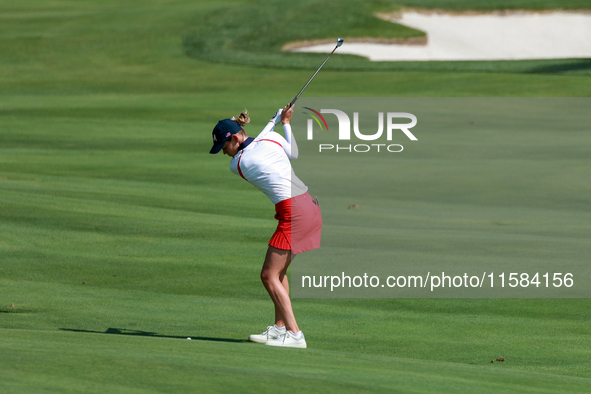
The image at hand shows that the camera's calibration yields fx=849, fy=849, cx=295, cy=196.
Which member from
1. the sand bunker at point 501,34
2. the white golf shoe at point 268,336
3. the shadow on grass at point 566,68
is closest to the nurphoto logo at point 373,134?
the shadow on grass at point 566,68

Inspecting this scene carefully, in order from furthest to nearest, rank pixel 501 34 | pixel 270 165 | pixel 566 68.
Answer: pixel 501 34 → pixel 566 68 → pixel 270 165

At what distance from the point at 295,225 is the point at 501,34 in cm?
3415

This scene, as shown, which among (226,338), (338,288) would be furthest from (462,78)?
(226,338)

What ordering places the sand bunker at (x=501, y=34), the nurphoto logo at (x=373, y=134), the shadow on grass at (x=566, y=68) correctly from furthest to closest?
1. the sand bunker at (x=501, y=34)
2. the shadow on grass at (x=566, y=68)
3. the nurphoto logo at (x=373, y=134)

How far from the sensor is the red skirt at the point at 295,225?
718 centimetres

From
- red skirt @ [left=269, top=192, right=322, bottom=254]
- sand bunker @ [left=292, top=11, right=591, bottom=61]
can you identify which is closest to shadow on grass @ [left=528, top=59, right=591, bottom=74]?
sand bunker @ [left=292, top=11, right=591, bottom=61]

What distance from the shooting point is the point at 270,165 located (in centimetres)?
707

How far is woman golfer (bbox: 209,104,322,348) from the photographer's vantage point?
711cm

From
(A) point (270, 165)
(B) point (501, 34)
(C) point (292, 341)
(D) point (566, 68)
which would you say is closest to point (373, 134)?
(D) point (566, 68)

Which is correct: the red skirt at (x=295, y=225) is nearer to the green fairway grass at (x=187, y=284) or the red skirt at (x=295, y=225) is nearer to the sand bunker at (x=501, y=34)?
the green fairway grass at (x=187, y=284)

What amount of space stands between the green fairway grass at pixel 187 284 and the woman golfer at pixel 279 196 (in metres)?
0.49

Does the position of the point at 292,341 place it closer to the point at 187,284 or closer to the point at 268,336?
the point at 268,336

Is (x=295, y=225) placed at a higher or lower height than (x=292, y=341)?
higher

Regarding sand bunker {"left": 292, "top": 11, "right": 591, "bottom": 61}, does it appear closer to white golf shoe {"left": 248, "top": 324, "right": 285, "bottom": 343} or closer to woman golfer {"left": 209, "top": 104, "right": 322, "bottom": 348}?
woman golfer {"left": 209, "top": 104, "right": 322, "bottom": 348}
